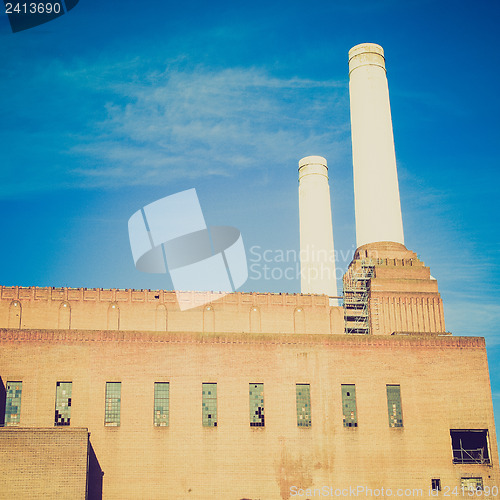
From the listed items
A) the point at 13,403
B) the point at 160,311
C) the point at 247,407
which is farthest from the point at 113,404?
the point at 160,311

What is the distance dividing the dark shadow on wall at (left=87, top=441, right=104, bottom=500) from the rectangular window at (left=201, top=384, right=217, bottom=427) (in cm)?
510

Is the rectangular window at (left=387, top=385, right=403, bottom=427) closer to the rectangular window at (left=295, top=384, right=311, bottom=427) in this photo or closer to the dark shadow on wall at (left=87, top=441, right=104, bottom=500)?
the rectangular window at (left=295, top=384, right=311, bottom=427)

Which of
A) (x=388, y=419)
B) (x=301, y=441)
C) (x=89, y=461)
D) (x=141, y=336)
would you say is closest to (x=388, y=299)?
(x=388, y=419)

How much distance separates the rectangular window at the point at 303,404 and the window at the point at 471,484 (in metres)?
7.94

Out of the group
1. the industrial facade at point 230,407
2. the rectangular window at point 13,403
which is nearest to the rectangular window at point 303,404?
the industrial facade at point 230,407

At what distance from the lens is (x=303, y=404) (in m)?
34.1

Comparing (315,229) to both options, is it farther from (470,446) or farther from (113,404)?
(113,404)

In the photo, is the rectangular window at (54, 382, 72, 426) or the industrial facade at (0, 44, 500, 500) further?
the rectangular window at (54, 382, 72, 426)

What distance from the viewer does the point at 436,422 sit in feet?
114

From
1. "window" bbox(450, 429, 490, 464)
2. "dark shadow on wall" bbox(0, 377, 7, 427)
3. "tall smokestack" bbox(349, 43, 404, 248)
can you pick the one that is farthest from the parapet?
"window" bbox(450, 429, 490, 464)

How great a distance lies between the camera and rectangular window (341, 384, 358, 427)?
3416 centimetres

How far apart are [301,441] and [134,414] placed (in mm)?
7845

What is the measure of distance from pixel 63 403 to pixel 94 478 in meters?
3.59

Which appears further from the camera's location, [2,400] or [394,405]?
[394,405]
